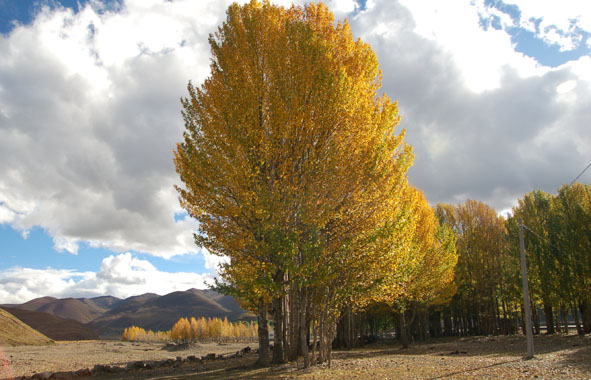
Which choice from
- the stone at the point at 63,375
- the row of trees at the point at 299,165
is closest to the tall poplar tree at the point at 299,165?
the row of trees at the point at 299,165

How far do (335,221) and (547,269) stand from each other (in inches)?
1088

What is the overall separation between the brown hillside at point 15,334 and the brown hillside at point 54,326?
55.9 meters

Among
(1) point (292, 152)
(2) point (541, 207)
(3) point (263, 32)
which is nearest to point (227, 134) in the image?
(1) point (292, 152)

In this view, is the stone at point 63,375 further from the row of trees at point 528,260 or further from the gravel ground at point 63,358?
the row of trees at point 528,260

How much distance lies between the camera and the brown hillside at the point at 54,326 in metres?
110

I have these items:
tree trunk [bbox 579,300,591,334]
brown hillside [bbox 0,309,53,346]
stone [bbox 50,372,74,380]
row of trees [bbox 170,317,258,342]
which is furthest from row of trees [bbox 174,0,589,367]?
row of trees [bbox 170,317,258,342]

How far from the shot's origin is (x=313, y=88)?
13.0 m

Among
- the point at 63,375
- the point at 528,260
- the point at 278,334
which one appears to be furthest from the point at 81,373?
the point at 528,260

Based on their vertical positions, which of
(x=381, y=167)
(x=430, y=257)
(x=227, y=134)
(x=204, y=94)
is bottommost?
(x=430, y=257)

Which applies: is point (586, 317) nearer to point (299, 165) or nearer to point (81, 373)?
point (299, 165)

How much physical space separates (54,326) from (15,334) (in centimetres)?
6952

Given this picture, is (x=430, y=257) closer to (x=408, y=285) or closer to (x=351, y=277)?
(x=408, y=285)

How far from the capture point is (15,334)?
5625 cm

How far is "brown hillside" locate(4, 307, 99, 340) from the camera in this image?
110 meters
